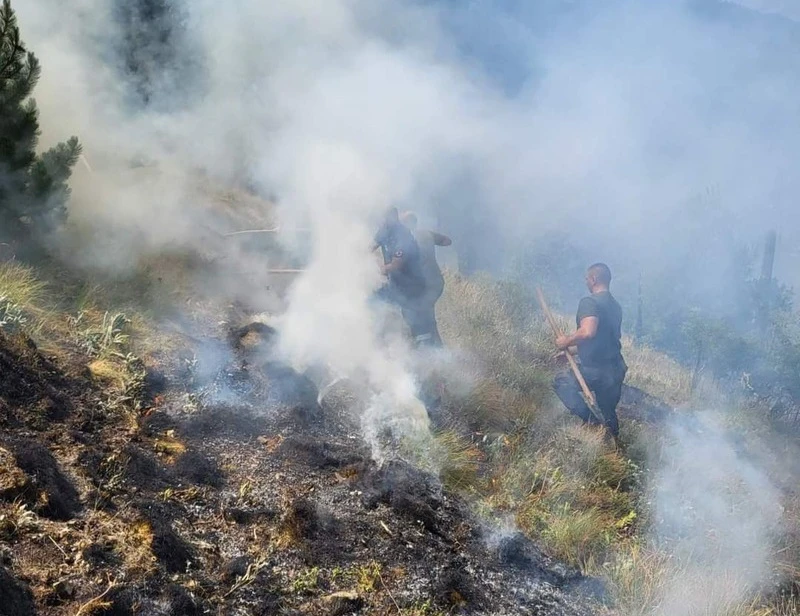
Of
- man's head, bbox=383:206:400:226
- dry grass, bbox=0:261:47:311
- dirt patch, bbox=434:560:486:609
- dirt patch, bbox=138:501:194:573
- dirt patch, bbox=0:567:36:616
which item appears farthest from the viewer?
man's head, bbox=383:206:400:226

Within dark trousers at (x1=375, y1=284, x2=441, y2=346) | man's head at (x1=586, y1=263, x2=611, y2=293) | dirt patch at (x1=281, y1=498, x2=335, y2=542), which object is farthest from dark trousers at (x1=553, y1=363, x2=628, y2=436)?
dirt patch at (x1=281, y1=498, x2=335, y2=542)

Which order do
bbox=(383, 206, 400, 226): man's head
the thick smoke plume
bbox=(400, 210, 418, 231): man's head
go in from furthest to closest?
1. bbox=(400, 210, 418, 231): man's head
2. bbox=(383, 206, 400, 226): man's head
3. the thick smoke plume

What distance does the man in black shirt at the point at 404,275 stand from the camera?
5.39m

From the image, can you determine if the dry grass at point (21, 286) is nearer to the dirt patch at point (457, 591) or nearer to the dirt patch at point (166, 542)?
the dirt patch at point (166, 542)

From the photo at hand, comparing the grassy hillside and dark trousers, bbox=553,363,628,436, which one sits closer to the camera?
the grassy hillside

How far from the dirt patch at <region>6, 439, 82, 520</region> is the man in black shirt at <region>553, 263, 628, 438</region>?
3.84m

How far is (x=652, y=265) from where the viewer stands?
27984mm

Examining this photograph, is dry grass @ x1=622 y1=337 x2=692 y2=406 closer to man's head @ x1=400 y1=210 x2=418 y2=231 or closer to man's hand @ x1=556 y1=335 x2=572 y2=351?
man's hand @ x1=556 y1=335 x2=572 y2=351

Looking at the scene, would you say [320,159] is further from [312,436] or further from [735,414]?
[735,414]

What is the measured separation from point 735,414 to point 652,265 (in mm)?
21499

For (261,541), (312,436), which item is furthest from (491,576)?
(312,436)

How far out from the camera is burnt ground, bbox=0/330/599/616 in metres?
2.22

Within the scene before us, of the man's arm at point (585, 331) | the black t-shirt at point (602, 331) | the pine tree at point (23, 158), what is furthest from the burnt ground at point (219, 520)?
the black t-shirt at point (602, 331)

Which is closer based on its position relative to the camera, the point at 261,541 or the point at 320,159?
the point at 261,541
